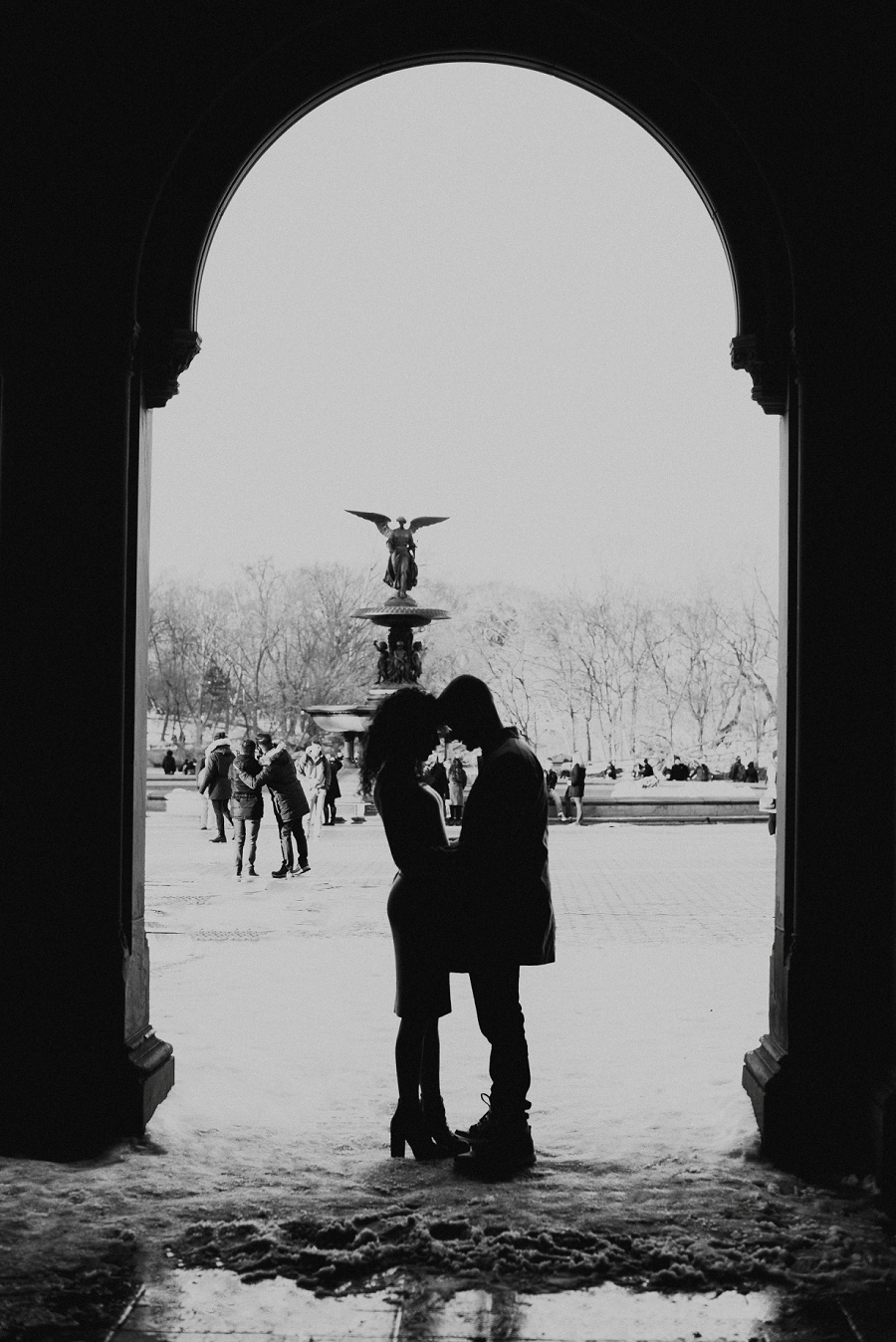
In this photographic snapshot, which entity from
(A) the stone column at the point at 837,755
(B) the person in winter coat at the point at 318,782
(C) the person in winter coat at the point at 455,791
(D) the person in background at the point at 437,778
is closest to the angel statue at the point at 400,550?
(C) the person in winter coat at the point at 455,791

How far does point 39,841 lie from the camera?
17.7 ft

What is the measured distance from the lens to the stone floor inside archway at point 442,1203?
3.78m

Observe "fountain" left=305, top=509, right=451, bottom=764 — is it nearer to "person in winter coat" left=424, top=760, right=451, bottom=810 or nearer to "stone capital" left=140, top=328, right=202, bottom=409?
"person in winter coat" left=424, top=760, right=451, bottom=810

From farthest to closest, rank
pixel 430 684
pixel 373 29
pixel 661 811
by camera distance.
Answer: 1. pixel 430 684
2. pixel 661 811
3. pixel 373 29

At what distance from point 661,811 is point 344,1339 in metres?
24.2

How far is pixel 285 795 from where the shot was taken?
15180 mm

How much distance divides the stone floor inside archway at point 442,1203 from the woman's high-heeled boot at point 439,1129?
0.09m

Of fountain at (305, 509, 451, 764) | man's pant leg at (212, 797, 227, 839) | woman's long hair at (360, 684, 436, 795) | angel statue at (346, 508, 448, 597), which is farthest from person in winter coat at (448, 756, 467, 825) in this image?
woman's long hair at (360, 684, 436, 795)

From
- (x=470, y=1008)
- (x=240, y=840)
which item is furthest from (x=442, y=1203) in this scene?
(x=240, y=840)

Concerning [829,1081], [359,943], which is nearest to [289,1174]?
[829,1081]

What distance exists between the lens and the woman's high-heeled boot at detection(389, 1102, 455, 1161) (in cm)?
512

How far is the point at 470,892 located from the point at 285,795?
404 inches

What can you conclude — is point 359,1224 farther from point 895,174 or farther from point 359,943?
point 359,943

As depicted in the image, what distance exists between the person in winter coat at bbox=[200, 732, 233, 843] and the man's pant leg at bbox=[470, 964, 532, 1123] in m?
14.9
